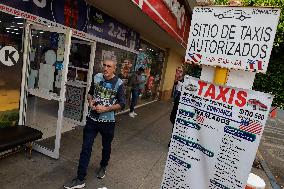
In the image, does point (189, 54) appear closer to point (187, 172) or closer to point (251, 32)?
point (251, 32)

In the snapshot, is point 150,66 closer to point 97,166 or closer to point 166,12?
point 166,12

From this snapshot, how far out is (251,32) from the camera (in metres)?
2.52

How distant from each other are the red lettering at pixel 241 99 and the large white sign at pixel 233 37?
256 millimetres

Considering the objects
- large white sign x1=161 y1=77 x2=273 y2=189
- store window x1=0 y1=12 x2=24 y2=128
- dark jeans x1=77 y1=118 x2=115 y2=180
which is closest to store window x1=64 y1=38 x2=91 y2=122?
store window x1=0 y1=12 x2=24 y2=128

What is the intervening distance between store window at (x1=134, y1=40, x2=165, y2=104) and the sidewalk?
149 inches

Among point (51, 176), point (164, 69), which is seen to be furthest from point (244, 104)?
point (164, 69)

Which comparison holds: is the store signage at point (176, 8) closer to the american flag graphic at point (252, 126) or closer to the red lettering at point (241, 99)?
the red lettering at point (241, 99)

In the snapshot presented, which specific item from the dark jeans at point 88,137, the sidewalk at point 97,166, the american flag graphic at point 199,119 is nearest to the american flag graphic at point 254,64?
the american flag graphic at point 199,119

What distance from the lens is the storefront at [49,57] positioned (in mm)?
4633

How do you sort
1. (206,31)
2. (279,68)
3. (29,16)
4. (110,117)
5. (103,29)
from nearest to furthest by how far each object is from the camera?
(206,31), (110,117), (29,16), (279,68), (103,29)

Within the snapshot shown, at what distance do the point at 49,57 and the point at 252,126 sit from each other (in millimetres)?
3911

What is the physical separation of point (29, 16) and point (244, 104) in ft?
13.5

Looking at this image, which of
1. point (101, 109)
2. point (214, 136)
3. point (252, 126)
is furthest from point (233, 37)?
point (101, 109)

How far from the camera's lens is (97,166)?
196 inches
